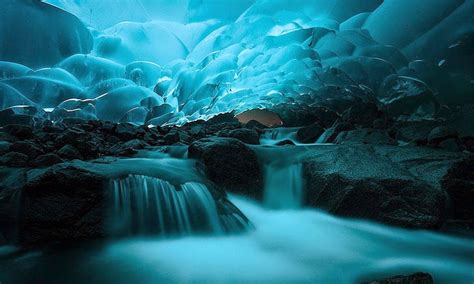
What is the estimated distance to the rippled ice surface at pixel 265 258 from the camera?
1.96 metres

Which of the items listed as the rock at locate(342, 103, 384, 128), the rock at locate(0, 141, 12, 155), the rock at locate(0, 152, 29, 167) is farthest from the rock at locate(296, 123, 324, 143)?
the rock at locate(0, 141, 12, 155)

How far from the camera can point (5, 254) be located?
2.26m

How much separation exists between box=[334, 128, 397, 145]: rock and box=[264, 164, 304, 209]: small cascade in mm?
2305

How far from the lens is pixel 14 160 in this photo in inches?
127

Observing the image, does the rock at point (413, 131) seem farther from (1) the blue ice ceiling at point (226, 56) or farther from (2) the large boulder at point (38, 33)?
(2) the large boulder at point (38, 33)

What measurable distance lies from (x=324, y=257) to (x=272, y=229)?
2.36 feet

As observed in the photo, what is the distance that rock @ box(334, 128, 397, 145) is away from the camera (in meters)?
5.34

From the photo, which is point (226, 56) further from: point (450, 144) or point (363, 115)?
point (450, 144)

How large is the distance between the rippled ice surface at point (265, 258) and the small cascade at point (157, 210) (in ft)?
0.46

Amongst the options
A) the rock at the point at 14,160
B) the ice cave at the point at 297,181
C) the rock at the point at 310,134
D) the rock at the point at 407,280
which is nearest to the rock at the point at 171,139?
the ice cave at the point at 297,181

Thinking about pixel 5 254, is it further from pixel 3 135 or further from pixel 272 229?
pixel 3 135

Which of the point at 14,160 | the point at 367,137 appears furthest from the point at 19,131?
the point at 367,137

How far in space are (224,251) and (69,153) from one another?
109 inches

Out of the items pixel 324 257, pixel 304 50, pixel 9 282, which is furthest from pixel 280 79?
pixel 9 282
